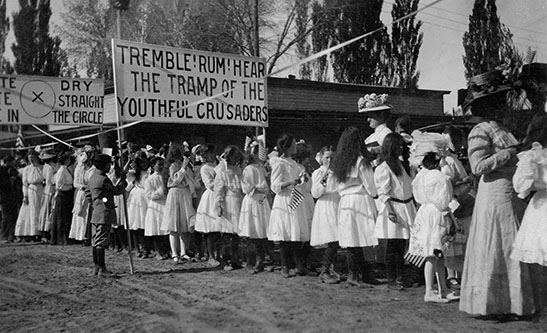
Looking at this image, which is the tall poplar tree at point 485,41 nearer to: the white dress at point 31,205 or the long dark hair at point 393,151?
the long dark hair at point 393,151

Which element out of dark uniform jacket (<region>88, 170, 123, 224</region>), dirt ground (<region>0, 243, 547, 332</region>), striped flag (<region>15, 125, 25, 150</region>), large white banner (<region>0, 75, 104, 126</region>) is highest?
large white banner (<region>0, 75, 104, 126</region>)

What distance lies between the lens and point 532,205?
4523 millimetres

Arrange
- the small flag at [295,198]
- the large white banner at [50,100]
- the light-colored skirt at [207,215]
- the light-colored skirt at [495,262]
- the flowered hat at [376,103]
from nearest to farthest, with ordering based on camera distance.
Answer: the light-colored skirt at [495,262], the flowered hat at [376,103], the small flag at [295,198], the large white banner at [50,100], the light-colored skirt at [207,215]

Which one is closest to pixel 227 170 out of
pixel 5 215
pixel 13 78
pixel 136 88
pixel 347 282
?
pixel 136 88

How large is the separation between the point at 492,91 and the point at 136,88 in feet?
14.7

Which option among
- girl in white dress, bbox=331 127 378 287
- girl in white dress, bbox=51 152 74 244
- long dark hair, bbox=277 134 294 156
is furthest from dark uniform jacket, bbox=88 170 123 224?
girl in white dress, bbox=51 152 74 244

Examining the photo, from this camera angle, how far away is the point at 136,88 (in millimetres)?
7418

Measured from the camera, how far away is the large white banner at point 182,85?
735 cm

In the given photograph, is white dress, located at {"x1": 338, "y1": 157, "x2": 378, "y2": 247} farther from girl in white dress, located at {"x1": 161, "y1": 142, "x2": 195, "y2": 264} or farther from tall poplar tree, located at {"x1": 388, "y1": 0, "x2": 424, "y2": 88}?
girl in white dress, located at {"x1": 161, "y1": 142, "x2": 195, "y2": 264}

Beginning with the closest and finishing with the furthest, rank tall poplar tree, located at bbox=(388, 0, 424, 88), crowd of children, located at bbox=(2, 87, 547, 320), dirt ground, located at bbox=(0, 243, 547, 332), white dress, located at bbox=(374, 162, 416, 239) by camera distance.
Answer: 1. dirt ground, located at bbox=(0, 243, 547, 332)
2. crowd of children, located at bbox=(2, 87, 547, 320)
3. white dress, located at bbox=(374, 162, 416, 239)
4. tall poplar tree, located at bbox=(388, 0, 424, 88)

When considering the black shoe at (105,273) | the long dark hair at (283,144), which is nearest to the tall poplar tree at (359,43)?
the long dark hair at (283,144)

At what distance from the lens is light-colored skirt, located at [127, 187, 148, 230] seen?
10070 mm

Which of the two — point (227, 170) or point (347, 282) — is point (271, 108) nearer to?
point (227, 170)

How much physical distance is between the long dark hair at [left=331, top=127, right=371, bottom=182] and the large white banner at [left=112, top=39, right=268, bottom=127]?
1.49m
